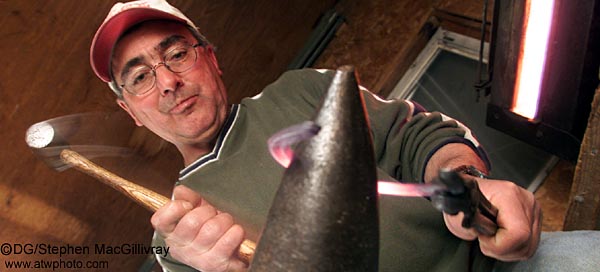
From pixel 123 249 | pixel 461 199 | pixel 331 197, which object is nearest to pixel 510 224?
pixel 461 199

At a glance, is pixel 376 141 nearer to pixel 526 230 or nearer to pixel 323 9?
pixel 526 230

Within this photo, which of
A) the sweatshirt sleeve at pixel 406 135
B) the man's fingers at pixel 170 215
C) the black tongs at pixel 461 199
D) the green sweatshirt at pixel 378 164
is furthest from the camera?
the sweatshirt sleeve at pixel 406 135

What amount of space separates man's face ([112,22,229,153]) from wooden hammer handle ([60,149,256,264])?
0.66 feet

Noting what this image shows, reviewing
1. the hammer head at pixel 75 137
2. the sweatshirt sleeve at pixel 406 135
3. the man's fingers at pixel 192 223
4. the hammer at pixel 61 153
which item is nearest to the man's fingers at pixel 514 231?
the sweatshirt sleeve at pixel 406 135

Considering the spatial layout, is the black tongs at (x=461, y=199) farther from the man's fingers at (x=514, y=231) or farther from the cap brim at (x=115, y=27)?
the cap brim at (x=115, y=27)

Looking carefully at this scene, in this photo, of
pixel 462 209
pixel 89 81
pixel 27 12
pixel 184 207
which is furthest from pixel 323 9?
pixel 462 209

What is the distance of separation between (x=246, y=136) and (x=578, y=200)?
94cm

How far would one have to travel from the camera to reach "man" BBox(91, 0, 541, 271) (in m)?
1.07

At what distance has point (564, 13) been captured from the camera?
140 centimetres

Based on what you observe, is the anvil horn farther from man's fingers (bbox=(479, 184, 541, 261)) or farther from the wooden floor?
the wooden floor

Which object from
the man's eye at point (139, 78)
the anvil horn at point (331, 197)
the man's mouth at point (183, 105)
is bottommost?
the man's mouth at point (183, 105)

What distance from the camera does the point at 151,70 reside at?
131 cm

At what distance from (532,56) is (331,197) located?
48.8 inches

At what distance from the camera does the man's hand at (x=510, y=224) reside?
2.58 feet
